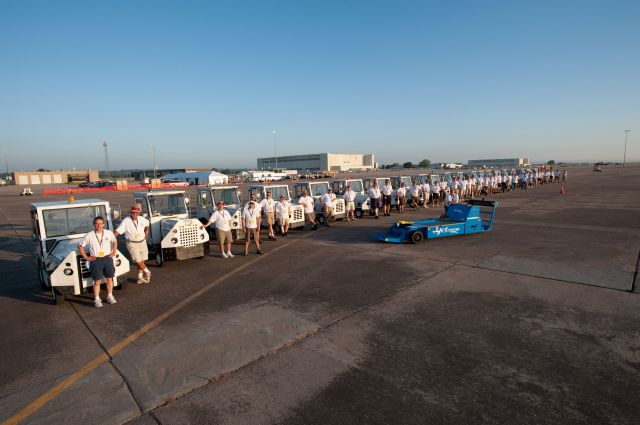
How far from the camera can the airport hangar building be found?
450ft

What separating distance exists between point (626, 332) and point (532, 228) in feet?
29.8

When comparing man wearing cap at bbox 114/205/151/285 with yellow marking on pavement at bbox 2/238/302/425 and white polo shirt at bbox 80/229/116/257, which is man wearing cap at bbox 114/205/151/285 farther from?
yellow marking on pavement at bbox 2/238/302/425

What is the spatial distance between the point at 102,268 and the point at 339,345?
15.4 ft

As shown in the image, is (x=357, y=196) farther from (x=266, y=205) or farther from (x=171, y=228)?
(x=171, y=228)

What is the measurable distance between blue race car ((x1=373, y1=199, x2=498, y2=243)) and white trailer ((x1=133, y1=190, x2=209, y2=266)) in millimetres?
5758

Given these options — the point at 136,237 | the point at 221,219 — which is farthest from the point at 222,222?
the point at 136,237

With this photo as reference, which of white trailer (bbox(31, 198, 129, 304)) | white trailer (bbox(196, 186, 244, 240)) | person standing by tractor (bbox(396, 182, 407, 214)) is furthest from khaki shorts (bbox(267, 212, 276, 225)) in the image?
person standing by tractor (bbox(396, 182, 407, 214))

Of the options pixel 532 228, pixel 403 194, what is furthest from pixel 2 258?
pixel 532 228

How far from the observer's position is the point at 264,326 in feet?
18.3

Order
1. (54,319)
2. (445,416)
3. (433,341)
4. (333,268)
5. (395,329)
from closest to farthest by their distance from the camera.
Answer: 1. (445,416)
2. (433,341)
3. (395,329)
4. (54,319)
5. (333,268)

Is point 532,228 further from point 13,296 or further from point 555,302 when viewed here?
point 13,296

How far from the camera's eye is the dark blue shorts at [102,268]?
21.2 ft

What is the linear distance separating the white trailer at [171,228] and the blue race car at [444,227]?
5758 millimetres

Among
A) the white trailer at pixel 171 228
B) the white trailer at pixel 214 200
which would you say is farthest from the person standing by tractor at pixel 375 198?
the white trailer at pixel 171 228
